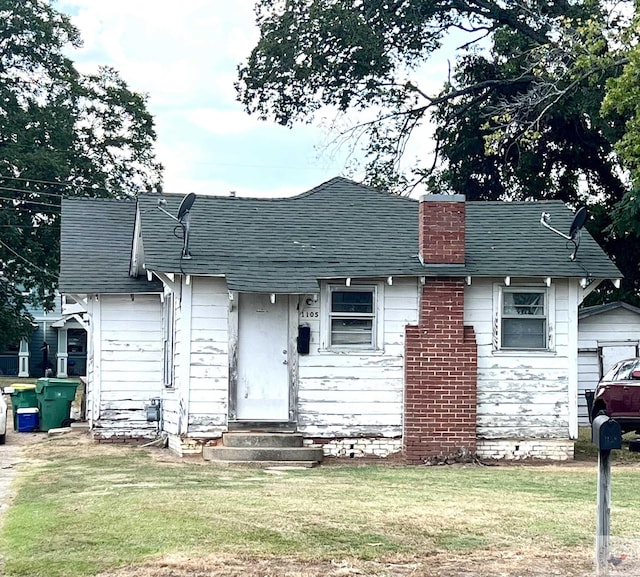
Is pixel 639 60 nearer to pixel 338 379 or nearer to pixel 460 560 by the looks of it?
pixel 338 379

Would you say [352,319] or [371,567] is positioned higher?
[352,319]

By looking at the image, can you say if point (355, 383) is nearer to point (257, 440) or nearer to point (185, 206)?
point (257, 440)

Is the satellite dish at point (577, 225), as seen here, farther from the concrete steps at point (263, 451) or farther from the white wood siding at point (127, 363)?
the white wood siding at point (127, 363)

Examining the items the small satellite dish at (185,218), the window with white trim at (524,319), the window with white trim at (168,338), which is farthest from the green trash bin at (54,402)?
the window with white trim at (524,319)

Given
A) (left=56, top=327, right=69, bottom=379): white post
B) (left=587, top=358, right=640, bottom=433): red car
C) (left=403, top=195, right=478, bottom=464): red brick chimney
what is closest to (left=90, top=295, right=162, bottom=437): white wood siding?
(left=403, top=195, right=478, bottom=464): red brick chimney

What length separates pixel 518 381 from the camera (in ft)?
58.3

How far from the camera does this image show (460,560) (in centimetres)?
842

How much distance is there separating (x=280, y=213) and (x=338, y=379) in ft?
11.7

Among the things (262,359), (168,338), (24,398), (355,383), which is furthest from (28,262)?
(355,383)

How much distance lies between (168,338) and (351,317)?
11.4 feet

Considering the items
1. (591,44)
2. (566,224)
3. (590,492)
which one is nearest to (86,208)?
(566,224)

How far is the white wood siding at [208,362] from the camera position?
17219mm

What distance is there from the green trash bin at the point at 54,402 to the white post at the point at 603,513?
16297 millimetres

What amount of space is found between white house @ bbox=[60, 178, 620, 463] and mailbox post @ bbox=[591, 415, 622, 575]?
9308mm
